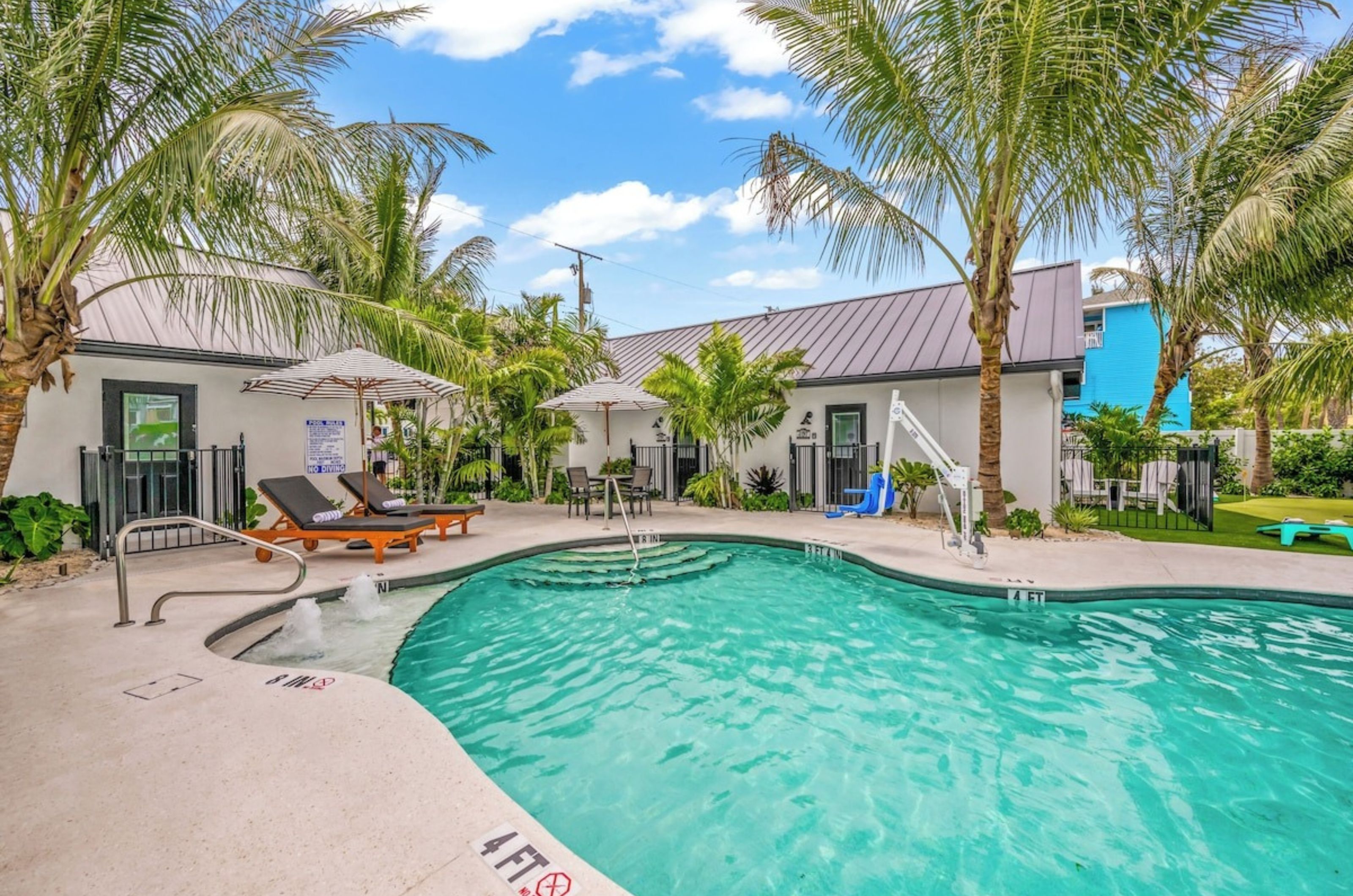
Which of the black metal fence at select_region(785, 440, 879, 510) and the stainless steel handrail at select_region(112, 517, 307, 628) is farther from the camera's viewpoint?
the black metal fence at select_region(785, 440, 879, 510)

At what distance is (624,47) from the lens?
44.7 feet

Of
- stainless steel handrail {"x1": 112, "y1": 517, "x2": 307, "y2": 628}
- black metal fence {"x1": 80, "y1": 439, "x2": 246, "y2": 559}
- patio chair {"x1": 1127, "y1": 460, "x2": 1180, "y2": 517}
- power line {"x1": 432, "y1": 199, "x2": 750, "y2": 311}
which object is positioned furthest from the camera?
power line {"x1": 432, "y1": 199, "x2": 750, "y2": 311}

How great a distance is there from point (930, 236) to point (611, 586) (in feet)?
23.0

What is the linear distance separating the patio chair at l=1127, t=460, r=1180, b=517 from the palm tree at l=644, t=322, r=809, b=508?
272 inches

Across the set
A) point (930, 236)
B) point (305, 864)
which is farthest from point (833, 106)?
point (305, 864)

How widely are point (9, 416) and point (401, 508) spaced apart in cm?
439

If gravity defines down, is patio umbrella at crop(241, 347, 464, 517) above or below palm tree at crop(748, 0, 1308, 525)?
below

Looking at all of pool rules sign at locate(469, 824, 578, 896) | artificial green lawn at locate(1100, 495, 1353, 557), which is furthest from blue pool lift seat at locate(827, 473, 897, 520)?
pool rules sign at locate(469, 824, 578, 896)

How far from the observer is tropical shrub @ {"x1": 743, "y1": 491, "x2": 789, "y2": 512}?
1292cm

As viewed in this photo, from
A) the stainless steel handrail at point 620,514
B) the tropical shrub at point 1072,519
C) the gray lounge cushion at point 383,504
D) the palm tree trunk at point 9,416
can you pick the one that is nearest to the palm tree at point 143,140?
the palm tree trunk at point 9,416

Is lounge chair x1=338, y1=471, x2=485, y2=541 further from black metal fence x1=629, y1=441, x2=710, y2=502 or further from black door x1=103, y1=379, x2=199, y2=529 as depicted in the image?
black metal fence x1=629, y1=441, x2=710, y2=502

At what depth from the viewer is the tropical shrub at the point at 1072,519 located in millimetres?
9617

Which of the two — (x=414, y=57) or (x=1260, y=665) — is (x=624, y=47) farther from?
(x=1260, y=665)

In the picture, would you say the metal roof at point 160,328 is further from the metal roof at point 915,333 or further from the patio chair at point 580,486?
the metal roof at point 915,333
